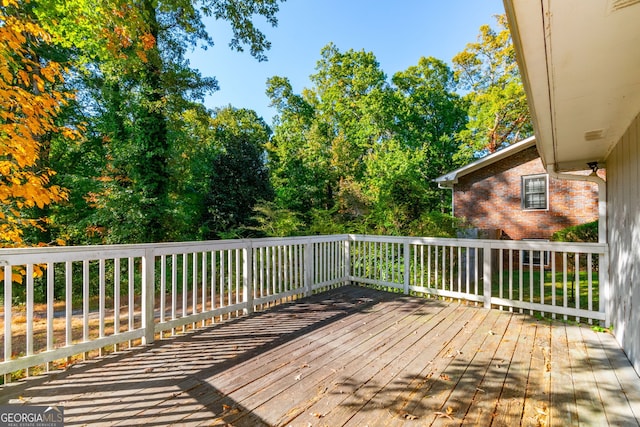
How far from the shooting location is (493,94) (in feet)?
47.4

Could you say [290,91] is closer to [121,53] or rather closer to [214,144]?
[214,144]

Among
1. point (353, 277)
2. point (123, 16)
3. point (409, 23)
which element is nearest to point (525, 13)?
point (353, 277)

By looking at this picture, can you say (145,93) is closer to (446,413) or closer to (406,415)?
(406,415)

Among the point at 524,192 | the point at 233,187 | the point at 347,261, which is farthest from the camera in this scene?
the point at 233,187

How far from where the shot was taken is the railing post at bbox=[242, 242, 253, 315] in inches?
151

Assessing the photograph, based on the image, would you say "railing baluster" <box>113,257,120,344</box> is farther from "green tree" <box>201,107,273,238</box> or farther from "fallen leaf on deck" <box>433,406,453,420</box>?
"green tree" <box>201,107,273,238</box>

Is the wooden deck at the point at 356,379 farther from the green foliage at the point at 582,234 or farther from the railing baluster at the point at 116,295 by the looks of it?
the green foliage at the point at 582,234

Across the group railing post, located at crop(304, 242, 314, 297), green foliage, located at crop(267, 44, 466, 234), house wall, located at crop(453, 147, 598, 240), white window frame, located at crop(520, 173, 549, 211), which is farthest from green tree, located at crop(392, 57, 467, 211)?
railing post, located at crop(304, 242, 314, 297)

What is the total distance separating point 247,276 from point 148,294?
1185 millimetres

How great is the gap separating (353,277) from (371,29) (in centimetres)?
1418

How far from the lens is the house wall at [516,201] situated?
879 cm

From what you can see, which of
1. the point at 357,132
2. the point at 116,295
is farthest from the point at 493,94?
the point at 116,295

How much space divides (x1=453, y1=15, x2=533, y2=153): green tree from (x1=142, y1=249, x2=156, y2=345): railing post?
1612 cm

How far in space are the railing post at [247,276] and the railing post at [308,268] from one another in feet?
3.46
